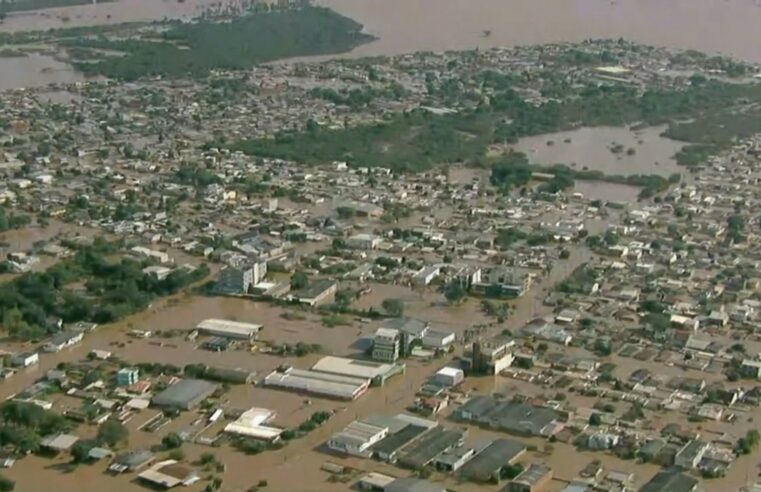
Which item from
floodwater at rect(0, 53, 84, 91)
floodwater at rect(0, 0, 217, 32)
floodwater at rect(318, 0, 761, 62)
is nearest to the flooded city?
floodwater at rect(0, 53, 84, 91)

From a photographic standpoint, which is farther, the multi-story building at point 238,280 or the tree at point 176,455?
the multi-story building at point 238,280

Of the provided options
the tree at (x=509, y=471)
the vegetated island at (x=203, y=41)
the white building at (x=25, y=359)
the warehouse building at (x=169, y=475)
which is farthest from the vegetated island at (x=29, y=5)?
the tree at (x=509, y=471)

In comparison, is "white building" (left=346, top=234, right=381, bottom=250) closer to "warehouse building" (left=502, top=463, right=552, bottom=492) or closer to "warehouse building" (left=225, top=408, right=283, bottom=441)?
"warehouse building" (left=225, top=408, right=283, bottom=441)

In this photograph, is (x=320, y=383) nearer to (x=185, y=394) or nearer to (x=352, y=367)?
(x=352, y=367)

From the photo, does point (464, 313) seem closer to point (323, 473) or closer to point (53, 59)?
point (323, 473)

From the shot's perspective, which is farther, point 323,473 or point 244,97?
point 244,97

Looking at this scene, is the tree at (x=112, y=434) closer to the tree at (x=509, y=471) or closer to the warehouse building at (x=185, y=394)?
the warehouse building at (x=185, y=394)

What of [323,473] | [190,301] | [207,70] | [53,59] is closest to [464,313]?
[190,301]
